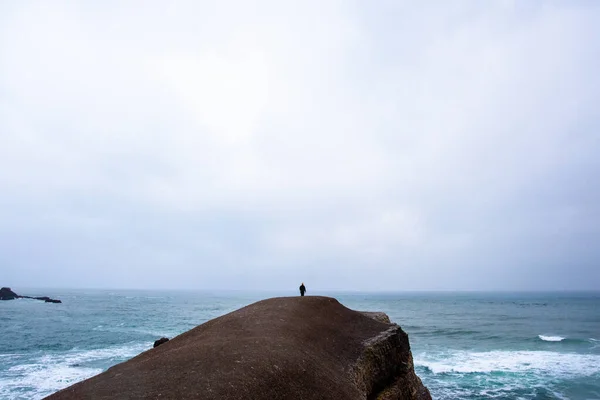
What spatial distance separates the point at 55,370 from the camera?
96.6 ft

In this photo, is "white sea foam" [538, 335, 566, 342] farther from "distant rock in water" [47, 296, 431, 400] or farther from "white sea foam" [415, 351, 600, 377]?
"distant rock in water" [47, 296, 431, 400]

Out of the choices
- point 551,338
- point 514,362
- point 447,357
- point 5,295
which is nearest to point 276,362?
point 447,357

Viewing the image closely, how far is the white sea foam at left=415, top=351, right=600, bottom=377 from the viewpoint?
1236 inches

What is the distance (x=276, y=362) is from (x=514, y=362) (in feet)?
111

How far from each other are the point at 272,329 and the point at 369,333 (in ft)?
17.4

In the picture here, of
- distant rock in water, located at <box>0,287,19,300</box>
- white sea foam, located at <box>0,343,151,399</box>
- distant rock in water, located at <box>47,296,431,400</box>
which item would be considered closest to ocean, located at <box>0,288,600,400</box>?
white sea foam, located at <box>0,343,151,399</box>

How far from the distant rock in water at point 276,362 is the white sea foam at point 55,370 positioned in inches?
680

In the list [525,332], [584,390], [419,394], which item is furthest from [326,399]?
[525,332]

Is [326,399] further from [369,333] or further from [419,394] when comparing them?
[419,394]

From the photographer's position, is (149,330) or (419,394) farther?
(149,330)

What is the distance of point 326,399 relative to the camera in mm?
10820

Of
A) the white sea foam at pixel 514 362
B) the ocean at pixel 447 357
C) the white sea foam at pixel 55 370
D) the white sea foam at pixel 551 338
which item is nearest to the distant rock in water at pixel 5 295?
the ocean at pixel 447 357

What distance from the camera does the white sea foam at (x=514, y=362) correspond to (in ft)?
103

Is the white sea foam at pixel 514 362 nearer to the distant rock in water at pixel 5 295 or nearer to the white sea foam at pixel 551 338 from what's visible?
the white sea foam at pixel 551 338
